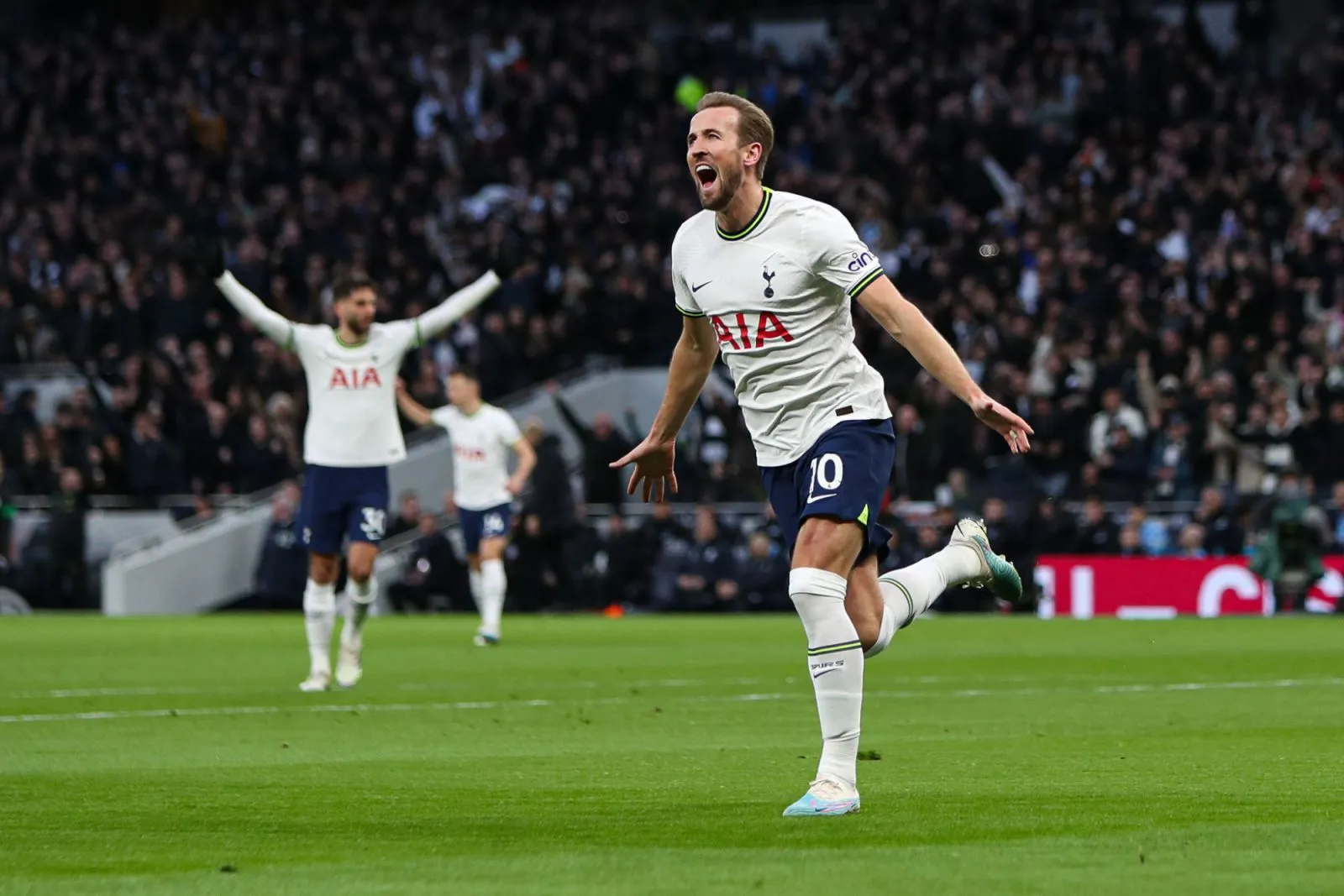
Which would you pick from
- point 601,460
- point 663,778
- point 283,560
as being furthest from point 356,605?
point 283,560

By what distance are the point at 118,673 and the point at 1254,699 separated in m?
7.81

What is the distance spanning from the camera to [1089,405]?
26953 mm

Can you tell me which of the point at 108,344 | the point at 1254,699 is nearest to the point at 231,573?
the point at 108,344

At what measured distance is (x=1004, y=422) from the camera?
23.0ft

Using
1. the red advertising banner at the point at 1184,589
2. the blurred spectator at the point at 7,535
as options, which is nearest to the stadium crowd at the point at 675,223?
the red advertising banner at the point at 1184,589

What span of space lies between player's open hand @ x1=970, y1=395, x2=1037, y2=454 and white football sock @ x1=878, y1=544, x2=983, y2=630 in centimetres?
89

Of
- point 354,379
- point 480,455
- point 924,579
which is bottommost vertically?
point 480,455

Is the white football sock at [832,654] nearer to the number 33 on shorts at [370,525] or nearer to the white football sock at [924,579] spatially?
the white football sock at [924,579]

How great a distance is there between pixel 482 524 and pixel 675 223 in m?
13.1

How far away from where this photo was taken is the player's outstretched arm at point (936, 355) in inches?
275

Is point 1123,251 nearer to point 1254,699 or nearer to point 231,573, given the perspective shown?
point 231,573

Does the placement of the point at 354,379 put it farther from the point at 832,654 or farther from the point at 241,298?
the point at 832,654

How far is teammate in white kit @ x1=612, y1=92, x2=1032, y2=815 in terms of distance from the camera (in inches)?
288

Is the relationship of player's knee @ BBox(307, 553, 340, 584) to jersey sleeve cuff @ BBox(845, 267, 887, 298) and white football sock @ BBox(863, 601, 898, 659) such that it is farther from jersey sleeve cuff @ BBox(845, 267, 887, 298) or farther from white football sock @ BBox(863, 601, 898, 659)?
jersey sleeve cuff @ BBox(845, 267, 887, 298)
